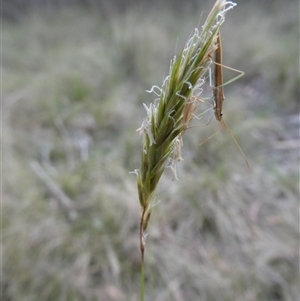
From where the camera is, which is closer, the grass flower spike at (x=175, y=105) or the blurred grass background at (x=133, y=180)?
the grass flower spike at (x=175, y=105)

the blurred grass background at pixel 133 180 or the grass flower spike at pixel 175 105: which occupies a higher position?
the grass flower spike at pixel 175 105

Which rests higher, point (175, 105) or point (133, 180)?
point (175, 105)

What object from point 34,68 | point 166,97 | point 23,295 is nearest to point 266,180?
point 23,295

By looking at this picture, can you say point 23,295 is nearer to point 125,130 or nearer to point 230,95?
point 125,130

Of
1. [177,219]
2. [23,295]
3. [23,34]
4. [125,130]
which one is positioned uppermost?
[23,34]

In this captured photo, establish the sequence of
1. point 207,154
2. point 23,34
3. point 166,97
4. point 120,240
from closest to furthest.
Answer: point 166,97 < point 120,240 < point 207,154 < point 23,34
